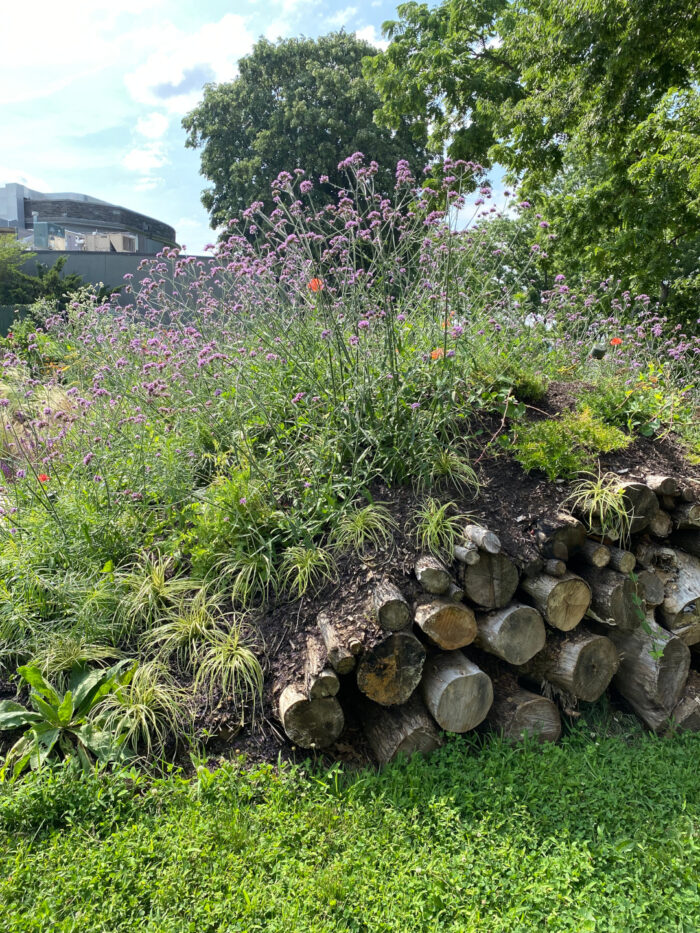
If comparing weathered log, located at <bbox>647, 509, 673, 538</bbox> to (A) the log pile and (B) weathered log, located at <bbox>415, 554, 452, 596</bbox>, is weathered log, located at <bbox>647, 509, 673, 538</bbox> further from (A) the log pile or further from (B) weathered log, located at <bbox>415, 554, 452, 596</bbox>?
(B) weathered log, located at <bbox>415, 554, 452, 596</bbox>

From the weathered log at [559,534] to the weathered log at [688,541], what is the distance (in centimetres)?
89

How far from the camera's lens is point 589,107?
9281 millimetres

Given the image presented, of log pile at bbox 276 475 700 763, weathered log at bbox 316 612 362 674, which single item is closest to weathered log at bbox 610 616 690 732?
log pile at bbox 276 475 700 763

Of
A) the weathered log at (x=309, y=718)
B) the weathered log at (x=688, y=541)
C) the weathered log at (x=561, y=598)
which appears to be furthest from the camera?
the weathered log at (x=688, y=541)

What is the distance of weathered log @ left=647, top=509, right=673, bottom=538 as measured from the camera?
365 centimetres

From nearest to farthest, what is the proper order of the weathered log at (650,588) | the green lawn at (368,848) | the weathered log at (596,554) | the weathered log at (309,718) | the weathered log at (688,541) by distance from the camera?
the green lawn at (368,848)
the weathered log at (309,718)
the weathered log at (596,554)
the weathered log at (650,588)
the weathered log at (688,541)

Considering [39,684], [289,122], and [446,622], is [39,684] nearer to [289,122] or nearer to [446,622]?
[446,622]

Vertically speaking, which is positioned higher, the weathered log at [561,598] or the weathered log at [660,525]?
the weathered log at [660,525]

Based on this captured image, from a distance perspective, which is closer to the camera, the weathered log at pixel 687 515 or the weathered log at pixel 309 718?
the weathered log at pixel 309 718

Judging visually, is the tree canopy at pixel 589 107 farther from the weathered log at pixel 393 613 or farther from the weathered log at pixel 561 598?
the weathered log at pixel 393 613

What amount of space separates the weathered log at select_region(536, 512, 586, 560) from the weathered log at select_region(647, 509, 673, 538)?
55 cm

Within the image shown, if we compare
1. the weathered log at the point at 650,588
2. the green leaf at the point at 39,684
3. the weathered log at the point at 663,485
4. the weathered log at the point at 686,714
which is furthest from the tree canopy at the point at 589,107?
the green leaf at the point at 39,684

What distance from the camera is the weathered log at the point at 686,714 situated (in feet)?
11.2

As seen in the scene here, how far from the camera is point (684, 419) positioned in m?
4.70
